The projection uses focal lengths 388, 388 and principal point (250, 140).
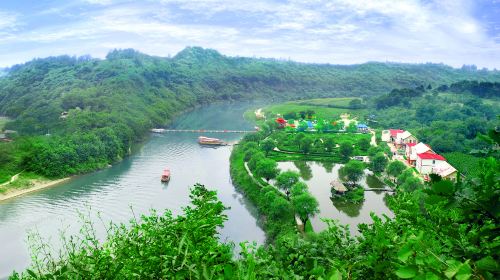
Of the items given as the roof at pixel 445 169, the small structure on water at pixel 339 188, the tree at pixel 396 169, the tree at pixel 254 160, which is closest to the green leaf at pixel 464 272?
the small structure on water at pixel 339 188

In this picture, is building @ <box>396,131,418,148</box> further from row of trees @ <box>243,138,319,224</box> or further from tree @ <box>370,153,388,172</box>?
row of trees @ <box>243,138,319,224</box>

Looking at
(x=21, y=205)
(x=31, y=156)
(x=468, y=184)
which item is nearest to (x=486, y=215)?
(x=468, y=184)

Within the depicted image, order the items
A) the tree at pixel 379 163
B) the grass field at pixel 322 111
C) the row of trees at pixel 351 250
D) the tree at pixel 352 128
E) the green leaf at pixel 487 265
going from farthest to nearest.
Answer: the grass field at pixel 322 111 < the tree at pixel 352 128 < the tree at pixel 379 163 < the row of trees at pixel 351 250 < the green leaf at pixel 487 265

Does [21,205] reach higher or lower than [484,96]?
lower

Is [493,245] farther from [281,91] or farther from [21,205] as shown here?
[281,91]

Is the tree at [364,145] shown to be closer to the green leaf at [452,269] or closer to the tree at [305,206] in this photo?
the tree at [305,206]

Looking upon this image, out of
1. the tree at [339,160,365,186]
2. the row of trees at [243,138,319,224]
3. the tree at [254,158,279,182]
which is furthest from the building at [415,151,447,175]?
the tree at [254,158,279,182]
